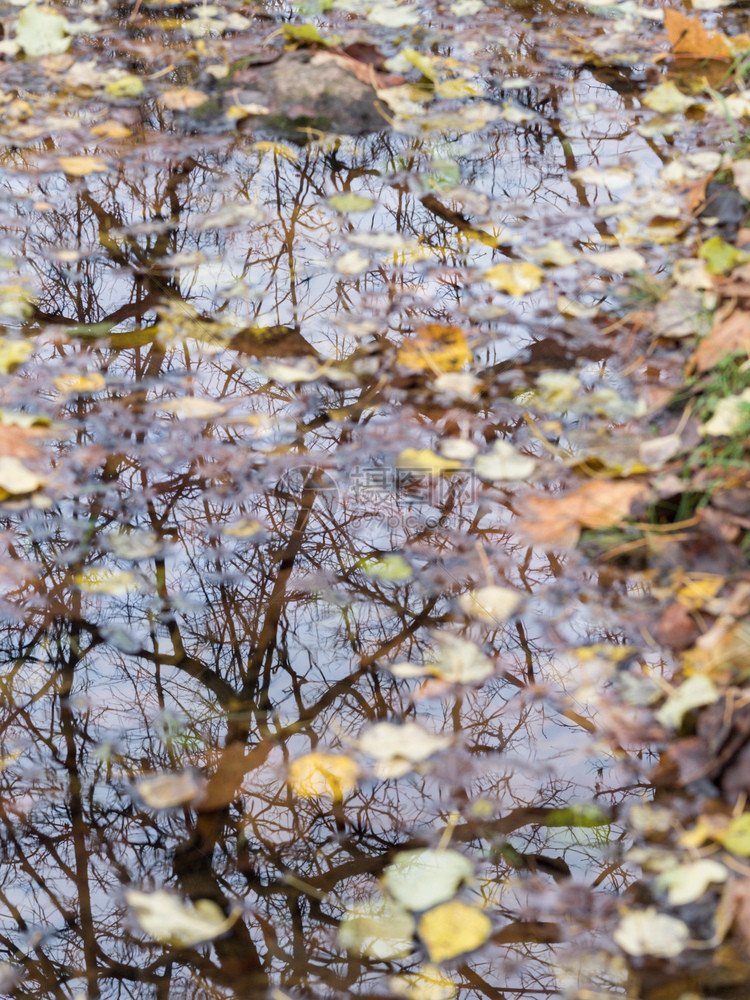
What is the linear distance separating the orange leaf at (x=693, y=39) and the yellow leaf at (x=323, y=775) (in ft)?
7.89

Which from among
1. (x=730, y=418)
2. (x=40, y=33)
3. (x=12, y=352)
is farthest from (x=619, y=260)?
(x=40, y=33)

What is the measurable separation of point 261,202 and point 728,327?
1134 millimetres

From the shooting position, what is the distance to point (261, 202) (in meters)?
2.15

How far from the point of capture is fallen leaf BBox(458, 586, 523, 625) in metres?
1.25

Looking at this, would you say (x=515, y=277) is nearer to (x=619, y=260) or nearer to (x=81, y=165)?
(x=619, y=260)

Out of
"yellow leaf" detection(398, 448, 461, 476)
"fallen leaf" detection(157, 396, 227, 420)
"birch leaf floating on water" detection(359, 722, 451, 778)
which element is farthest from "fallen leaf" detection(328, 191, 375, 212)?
"birch leaf floating on water" detection(359, 722, 451, 778)

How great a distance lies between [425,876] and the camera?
1008 millimetres

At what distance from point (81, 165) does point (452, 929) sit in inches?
78.9

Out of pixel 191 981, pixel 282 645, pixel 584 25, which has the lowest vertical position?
pixel 191 981

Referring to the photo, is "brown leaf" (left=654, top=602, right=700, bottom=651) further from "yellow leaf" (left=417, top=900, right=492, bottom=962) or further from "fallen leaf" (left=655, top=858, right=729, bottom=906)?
"yellow leaf" (left=417, top=900, right=492, bottom=962)

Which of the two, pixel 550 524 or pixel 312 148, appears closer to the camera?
pixel 550 524

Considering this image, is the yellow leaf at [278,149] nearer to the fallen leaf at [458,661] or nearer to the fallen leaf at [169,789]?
the fallen leaf at [458,661]

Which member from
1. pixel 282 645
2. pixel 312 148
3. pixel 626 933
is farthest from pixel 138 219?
pixel 626 933

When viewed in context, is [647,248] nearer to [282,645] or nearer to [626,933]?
[282,645]
